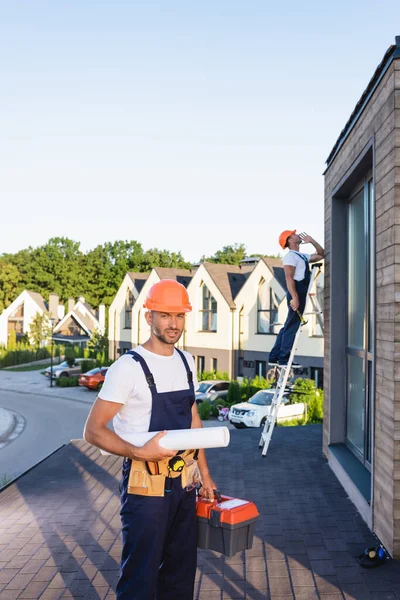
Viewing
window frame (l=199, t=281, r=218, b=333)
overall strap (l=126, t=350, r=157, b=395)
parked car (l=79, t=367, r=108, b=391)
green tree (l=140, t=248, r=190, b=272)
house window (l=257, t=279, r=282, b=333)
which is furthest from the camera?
green tree (l=140, t=248, r=190, b=272)

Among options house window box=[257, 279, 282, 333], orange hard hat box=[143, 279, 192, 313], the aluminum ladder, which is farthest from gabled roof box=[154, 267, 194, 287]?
orange hard hat box=[143, 279, 192, 313]

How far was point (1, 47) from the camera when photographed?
11.7 meters

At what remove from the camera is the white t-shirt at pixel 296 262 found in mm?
8242

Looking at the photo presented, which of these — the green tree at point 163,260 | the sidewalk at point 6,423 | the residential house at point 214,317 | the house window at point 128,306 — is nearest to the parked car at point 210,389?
the residential house at point 214,317

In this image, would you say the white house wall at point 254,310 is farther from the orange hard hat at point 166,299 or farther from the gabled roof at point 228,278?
the orange hard hat at point 166,299

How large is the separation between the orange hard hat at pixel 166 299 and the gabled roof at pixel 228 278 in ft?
96.0

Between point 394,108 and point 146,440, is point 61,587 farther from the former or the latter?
point 394,108

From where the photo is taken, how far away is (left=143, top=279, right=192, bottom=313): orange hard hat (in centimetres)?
362

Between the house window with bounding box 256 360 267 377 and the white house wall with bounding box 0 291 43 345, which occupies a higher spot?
the white house wall with bounding box 0 291 43 345

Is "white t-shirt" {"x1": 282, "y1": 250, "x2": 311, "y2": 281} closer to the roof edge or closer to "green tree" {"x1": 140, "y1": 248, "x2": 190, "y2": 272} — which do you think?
the roof edge

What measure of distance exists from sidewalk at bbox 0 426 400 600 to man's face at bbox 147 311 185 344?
7.21 feet

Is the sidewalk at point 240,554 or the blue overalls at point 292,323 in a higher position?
the blue overalls at point 292,323

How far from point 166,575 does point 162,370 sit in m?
1.30

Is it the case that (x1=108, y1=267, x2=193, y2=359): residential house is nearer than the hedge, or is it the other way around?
the hedge
